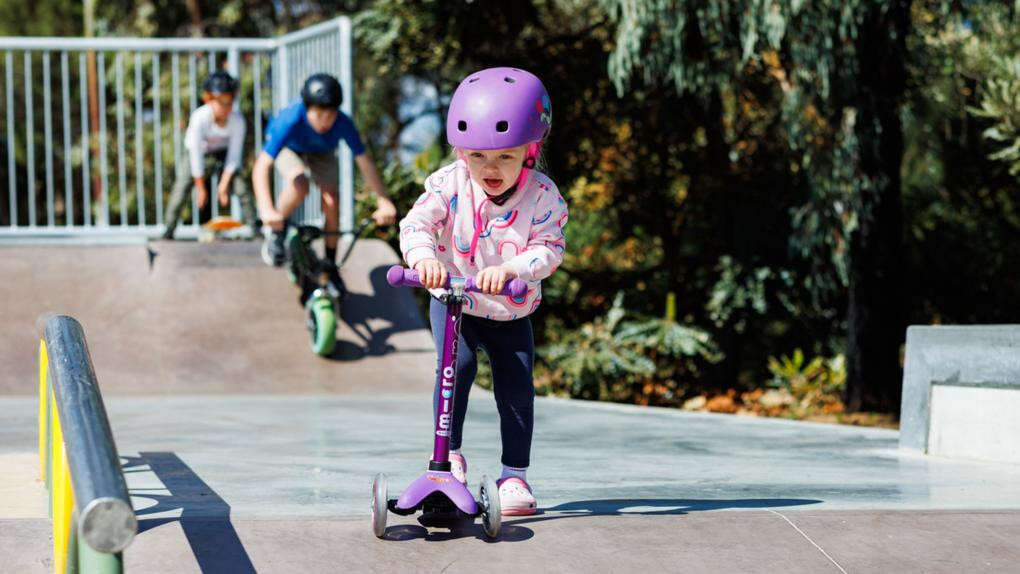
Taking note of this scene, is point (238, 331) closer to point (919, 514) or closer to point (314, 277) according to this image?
point (314, 277)

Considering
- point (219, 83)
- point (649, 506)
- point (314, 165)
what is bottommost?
point (649, 506)

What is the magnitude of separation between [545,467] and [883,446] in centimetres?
192

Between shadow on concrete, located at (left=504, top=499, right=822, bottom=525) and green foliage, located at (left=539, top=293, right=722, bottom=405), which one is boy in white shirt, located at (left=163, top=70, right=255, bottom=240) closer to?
green foliage, located at (left=539, top=293, right=722, bottom=405)

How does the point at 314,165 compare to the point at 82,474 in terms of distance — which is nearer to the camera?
the point at 82,474

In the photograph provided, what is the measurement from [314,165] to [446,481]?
5.82 metres

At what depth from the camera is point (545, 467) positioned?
4.85 metres

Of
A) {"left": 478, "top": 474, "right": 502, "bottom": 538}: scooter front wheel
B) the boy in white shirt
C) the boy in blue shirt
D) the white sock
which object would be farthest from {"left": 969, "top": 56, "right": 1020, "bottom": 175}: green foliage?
{"left": 478, "top": 474, "right": 502, "bottom": 538}: scooter front wheel

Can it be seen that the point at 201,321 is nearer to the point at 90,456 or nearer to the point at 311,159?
the point at 311,159

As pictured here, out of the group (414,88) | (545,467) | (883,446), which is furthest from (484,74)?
(414,88)

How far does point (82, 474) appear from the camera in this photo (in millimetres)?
2203

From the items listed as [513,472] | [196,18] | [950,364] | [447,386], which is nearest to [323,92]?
[950,364]

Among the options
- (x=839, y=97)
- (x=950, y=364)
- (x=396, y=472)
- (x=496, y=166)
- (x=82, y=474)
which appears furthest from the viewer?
(x=839, y=97)

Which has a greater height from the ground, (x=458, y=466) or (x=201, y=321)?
(x=458, y=466)

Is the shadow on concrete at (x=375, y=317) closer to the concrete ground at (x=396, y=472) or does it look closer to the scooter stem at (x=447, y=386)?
the concrete ground at (x=396, y=472)
